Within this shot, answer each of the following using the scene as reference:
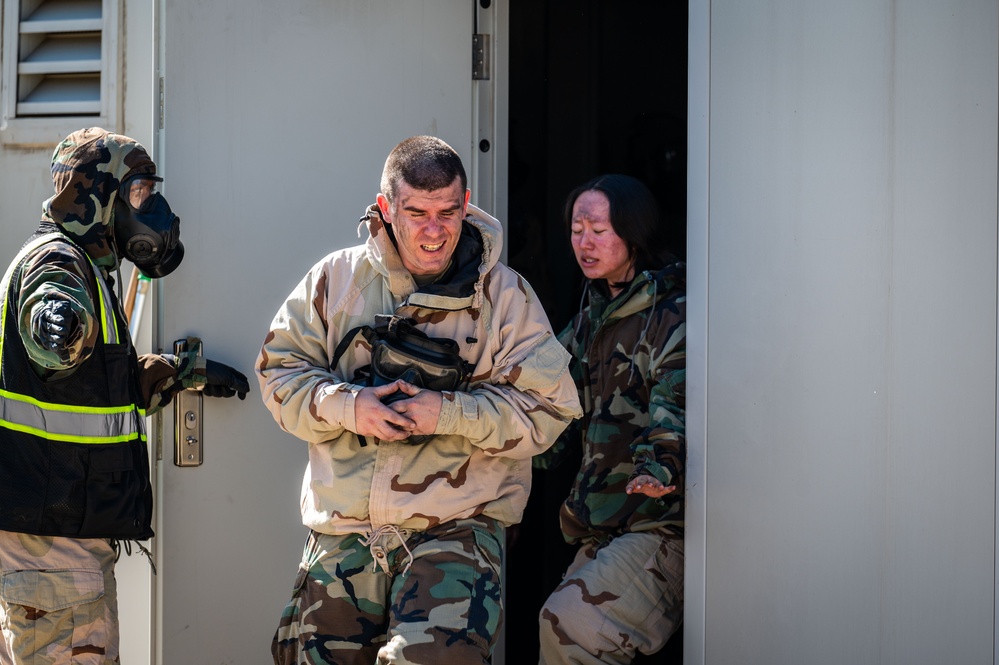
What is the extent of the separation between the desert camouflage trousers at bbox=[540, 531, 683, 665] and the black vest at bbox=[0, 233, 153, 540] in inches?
50.4

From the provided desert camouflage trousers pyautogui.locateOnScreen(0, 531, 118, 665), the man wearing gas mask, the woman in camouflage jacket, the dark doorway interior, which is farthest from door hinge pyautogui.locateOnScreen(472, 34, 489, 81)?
desert camouflage trousers pyautogui.locateOnScreen(0, 531, 118, 665)

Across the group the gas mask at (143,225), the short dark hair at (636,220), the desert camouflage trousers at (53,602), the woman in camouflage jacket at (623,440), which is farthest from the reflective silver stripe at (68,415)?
the short dark hair at (636,220)

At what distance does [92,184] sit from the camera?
3.69 m

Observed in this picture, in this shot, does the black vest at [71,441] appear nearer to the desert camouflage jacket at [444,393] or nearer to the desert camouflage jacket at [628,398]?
the desert camouflage jacket at [444,393]

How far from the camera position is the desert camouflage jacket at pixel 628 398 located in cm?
363

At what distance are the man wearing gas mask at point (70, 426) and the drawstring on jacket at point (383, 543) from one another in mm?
921

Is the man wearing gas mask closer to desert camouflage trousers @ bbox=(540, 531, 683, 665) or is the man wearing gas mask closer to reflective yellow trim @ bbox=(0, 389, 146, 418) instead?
reflective yellow trim @ bbox=(0, 389, 146, 418)

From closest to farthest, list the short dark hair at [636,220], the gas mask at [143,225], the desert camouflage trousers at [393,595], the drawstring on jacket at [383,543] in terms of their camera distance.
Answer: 1. the desert camouflage trousers at [393,595]
2. the drawstring on jacket at [383,543]
3. the gas mask at [143,225]
4. the short dark hair at [636,220]

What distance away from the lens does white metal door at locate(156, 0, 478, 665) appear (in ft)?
13.4

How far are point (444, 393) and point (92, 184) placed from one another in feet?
4.61

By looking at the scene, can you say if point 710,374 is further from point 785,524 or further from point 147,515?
point 147,515

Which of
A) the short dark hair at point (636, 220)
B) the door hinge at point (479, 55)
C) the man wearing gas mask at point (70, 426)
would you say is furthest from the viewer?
the door hinge at point (479, 55)

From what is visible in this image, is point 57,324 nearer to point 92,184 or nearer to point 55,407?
point 55,407

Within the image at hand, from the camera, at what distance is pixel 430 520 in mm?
3072
